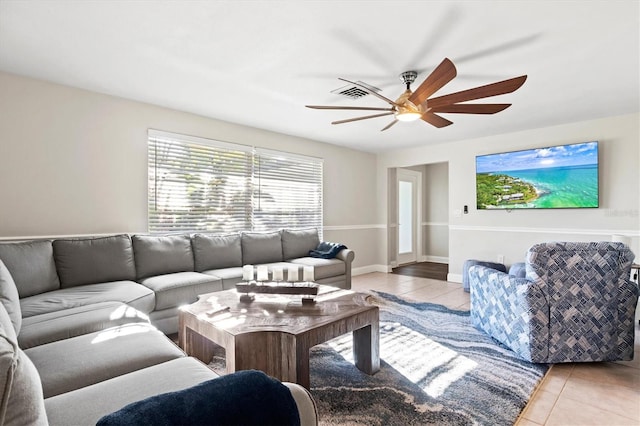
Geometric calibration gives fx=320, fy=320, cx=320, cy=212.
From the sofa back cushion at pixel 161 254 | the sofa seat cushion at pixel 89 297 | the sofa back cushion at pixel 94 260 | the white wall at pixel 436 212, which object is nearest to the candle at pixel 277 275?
the sofa seat cushion at pixel 89 297

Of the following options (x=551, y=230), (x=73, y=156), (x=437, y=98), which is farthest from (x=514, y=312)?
(x=73, y=156)

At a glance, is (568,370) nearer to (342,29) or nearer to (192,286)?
(342,29)

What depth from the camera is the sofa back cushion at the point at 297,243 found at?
14.8ft

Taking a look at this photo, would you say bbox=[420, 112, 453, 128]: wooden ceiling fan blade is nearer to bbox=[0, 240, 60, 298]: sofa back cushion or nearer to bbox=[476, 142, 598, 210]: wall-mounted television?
bbox=[476, 142, 598, 210]: wall-mounted television

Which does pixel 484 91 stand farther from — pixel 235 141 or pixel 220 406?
pixel 235 141

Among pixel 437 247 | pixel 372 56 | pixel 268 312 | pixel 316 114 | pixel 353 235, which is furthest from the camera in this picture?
pixel 437 247

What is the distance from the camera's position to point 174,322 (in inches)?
114

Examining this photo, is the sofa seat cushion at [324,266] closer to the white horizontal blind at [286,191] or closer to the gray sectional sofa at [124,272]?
the gray sectional sofa at [124,272]

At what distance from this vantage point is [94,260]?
9.56 ft

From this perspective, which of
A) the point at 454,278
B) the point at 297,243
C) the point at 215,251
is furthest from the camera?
the point at 454,278

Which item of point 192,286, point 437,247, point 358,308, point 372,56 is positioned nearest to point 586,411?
point 358,308

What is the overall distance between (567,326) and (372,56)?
2.51 meters

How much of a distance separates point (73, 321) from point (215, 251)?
1826mm

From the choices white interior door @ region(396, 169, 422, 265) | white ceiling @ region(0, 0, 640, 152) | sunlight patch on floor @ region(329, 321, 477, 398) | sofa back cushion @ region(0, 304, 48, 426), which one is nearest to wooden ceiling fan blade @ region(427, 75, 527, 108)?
white ceiling @ region(0, 0, 640, 152)
